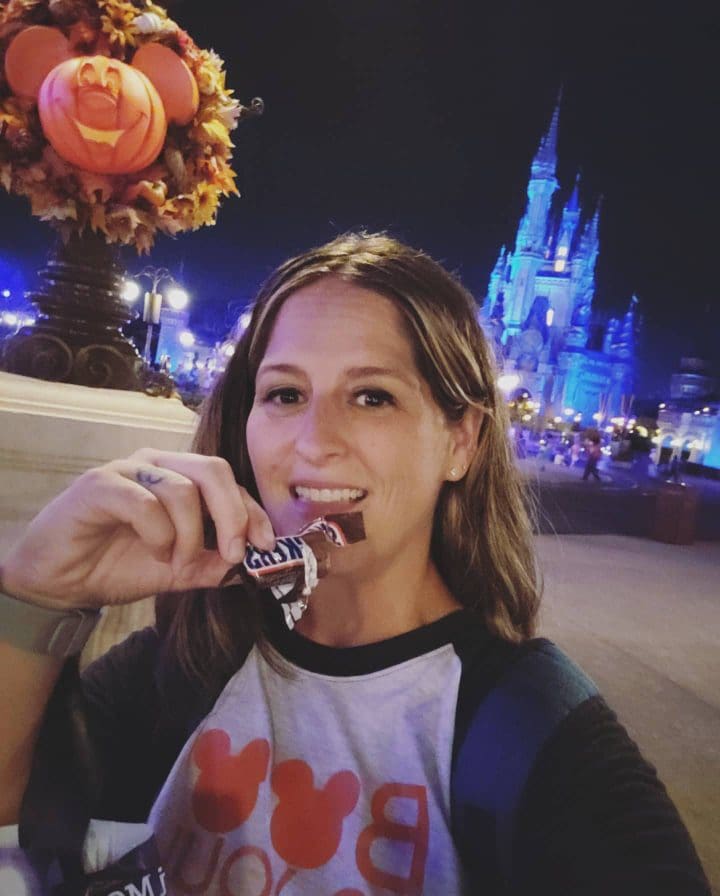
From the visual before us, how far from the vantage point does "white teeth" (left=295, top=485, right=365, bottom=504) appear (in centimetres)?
135

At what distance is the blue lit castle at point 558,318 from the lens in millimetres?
77688

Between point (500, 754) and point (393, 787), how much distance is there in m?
0.22

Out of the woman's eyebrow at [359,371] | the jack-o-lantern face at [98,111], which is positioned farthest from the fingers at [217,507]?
the jack-o-lantern face at [98,111]

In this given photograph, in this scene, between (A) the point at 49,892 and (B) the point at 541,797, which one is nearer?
(A) the point at 49,892

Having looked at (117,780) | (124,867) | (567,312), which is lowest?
(117,780)

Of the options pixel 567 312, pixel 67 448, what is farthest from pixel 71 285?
pixel 567 312

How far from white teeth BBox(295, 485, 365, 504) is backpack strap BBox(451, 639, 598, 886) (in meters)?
0.47

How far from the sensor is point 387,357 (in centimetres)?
141

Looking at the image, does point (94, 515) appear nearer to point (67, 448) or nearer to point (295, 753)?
point (295, 753)

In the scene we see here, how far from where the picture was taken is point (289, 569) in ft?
3.55

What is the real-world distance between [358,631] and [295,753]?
292mm

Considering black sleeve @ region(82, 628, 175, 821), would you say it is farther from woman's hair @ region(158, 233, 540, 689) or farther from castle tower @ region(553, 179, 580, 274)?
castle tower @ region(553, 179, 580, 274)

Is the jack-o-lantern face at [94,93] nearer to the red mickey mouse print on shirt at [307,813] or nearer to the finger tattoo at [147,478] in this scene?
the finger tattoo at [147,478]

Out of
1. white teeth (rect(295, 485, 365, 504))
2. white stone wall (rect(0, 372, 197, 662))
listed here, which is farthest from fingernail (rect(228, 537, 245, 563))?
white stone wall (rect(0, 372, 197, 662))
